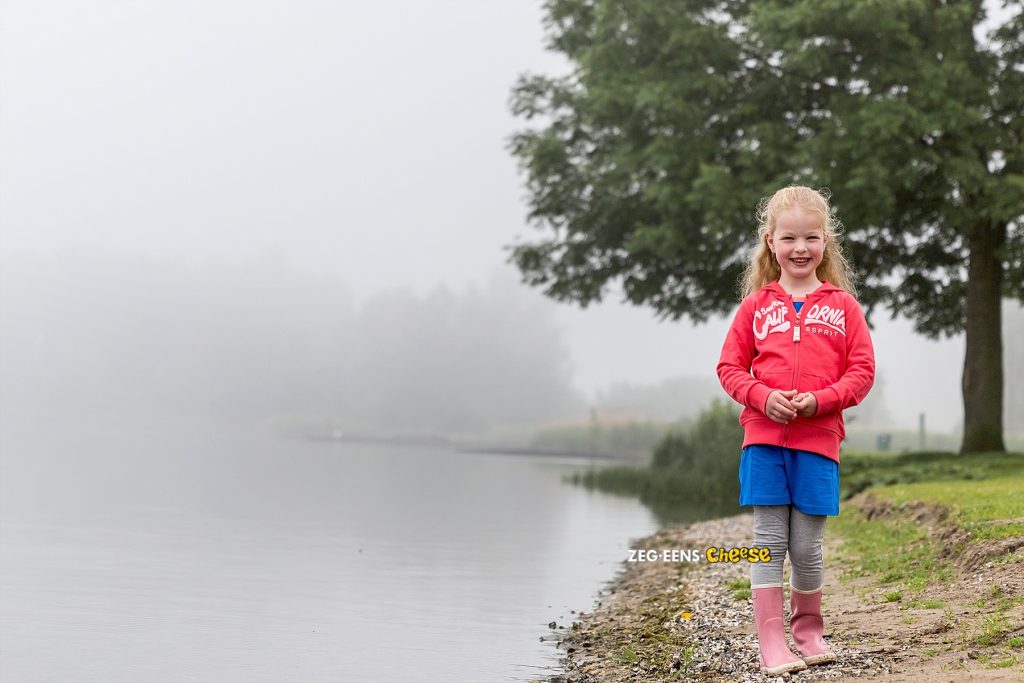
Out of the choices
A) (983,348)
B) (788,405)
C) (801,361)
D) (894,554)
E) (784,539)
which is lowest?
(894,554)

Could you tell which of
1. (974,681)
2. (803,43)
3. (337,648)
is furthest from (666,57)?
(974,681)

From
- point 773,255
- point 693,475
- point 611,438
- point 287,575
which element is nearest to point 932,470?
point 693,475

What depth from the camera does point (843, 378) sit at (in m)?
5.71

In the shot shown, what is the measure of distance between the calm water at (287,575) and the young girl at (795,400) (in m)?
1.67

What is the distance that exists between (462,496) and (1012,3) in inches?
496

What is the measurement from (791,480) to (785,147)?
555 inches

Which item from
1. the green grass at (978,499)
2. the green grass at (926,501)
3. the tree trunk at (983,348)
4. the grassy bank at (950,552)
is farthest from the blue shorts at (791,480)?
the tree trunk at (983,348)

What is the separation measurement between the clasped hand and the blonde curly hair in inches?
32.5

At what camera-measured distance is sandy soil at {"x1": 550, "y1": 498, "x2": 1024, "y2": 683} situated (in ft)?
18.6

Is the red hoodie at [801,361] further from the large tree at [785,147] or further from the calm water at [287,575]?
the large tree at [785,147]

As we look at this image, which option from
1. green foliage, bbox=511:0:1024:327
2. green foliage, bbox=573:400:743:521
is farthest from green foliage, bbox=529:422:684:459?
green foliage, bbox=511:0:1024:327

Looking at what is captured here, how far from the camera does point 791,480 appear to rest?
18.9ft

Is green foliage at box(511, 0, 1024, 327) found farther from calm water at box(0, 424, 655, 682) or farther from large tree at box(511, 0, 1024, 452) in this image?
calm water at box(0, 424, 655, 682)

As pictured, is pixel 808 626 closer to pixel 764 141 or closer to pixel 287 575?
pixel 287 575
